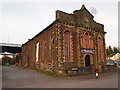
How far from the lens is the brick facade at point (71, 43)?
1819 centimetres

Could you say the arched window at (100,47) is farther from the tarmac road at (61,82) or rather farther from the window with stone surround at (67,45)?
the tarmac road at (61,82)

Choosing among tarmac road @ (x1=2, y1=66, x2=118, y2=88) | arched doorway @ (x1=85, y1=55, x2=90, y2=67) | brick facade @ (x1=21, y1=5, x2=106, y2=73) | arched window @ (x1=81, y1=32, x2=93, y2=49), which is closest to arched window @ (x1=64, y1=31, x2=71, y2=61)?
brick facade @ (x1=21, y1=5, x2=106, y2=73)

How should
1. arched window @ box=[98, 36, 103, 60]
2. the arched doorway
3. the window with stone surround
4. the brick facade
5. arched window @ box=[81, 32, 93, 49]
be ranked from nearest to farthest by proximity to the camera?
the brick facade, the window with stone surround, the arched doorway, arched window @ box=[81, 32, 93, 49], arched window @ box=[98, 36, 103, 60]

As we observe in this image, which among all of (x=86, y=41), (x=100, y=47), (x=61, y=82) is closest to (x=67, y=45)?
(x=86, y=41)

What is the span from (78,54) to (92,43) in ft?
17.4

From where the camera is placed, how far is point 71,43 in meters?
19.7

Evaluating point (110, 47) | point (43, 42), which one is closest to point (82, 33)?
point (43, 42)

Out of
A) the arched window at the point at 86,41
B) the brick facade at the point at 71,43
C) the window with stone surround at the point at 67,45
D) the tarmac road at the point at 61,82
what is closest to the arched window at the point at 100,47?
the brick facade at the point at 71,43

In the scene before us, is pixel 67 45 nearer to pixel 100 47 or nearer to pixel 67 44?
pixel 67 44

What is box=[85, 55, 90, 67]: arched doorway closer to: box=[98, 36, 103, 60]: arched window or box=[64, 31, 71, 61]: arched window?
box=[98, 36, 103, 60]: arched window

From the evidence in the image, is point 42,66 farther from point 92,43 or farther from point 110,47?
point 110,47

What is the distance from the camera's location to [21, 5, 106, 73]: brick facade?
1819 centimetres

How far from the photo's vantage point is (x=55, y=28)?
60.8ft

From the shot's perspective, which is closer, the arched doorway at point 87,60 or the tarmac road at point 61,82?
the tarmac road at point 61,82
